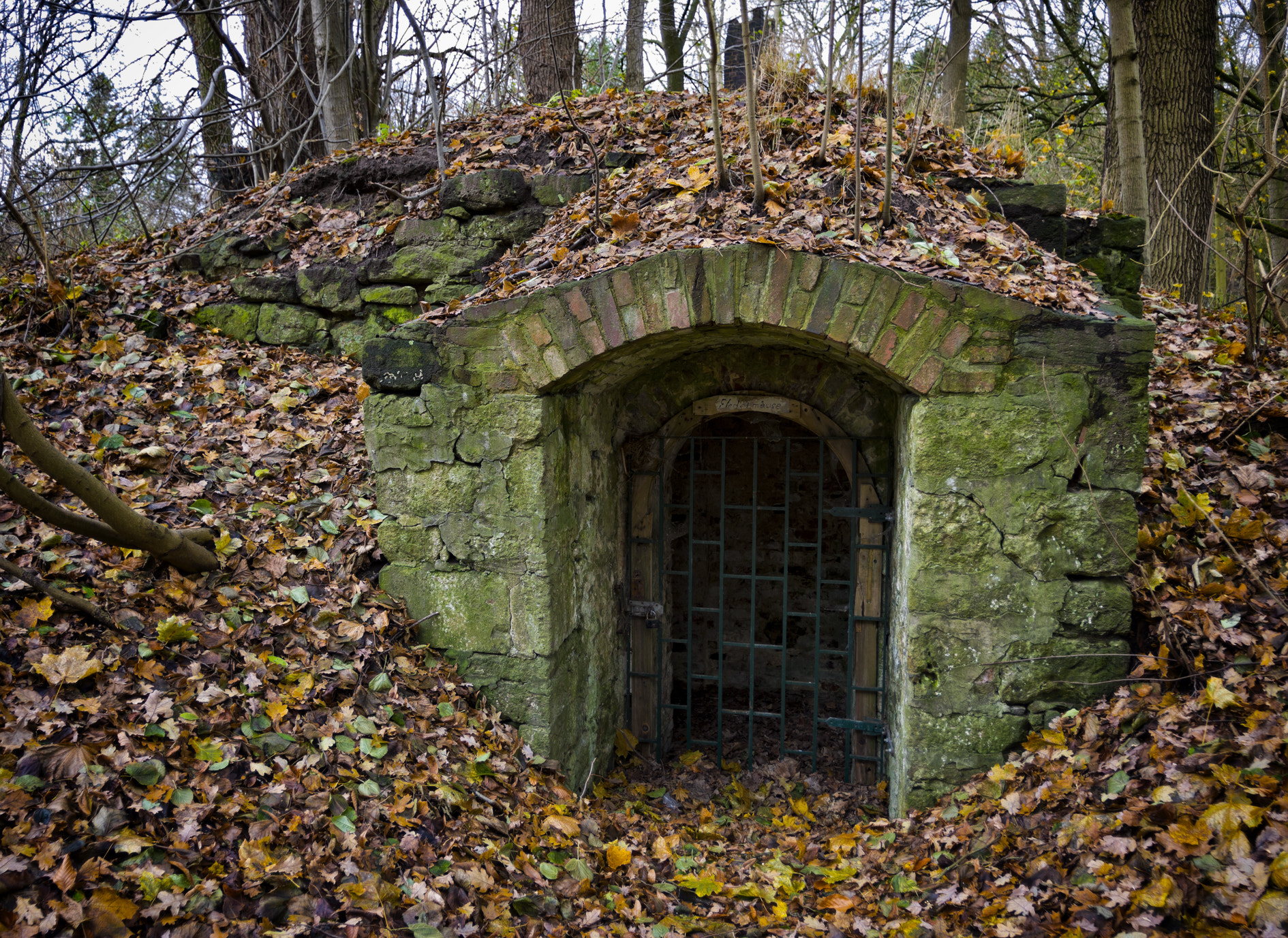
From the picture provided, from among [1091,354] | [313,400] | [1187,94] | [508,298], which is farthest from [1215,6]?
[313,400]

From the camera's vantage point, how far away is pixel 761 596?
6184 mm

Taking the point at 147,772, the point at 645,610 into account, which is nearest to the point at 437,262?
the point at 645,610

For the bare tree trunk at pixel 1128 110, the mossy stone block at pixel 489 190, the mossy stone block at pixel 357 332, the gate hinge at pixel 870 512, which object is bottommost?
the gate hinge at pixel 870 512

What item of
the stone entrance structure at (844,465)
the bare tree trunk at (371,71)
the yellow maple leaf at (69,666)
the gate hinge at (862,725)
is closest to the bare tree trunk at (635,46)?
the bare tree trunk at (371,71)

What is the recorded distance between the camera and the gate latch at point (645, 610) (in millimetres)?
4367

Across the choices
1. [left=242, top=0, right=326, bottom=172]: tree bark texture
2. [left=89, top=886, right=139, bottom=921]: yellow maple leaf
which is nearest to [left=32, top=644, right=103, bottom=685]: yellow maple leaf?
[left=89, top=886, right=139, bottom=921]: yellow maple leaf

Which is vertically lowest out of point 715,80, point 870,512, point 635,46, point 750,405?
point 870,512

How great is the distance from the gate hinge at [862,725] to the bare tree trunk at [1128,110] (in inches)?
131

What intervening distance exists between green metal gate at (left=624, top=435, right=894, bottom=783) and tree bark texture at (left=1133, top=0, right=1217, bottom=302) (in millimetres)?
3025

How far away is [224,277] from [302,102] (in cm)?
258

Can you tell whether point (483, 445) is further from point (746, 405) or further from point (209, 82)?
point (209, 82)

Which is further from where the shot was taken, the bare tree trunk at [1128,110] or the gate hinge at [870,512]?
the bare tree trunk at [1128,110]

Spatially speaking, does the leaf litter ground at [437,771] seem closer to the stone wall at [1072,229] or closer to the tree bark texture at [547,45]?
the stone wall at [1072,229]

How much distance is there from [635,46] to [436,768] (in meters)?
8.93
